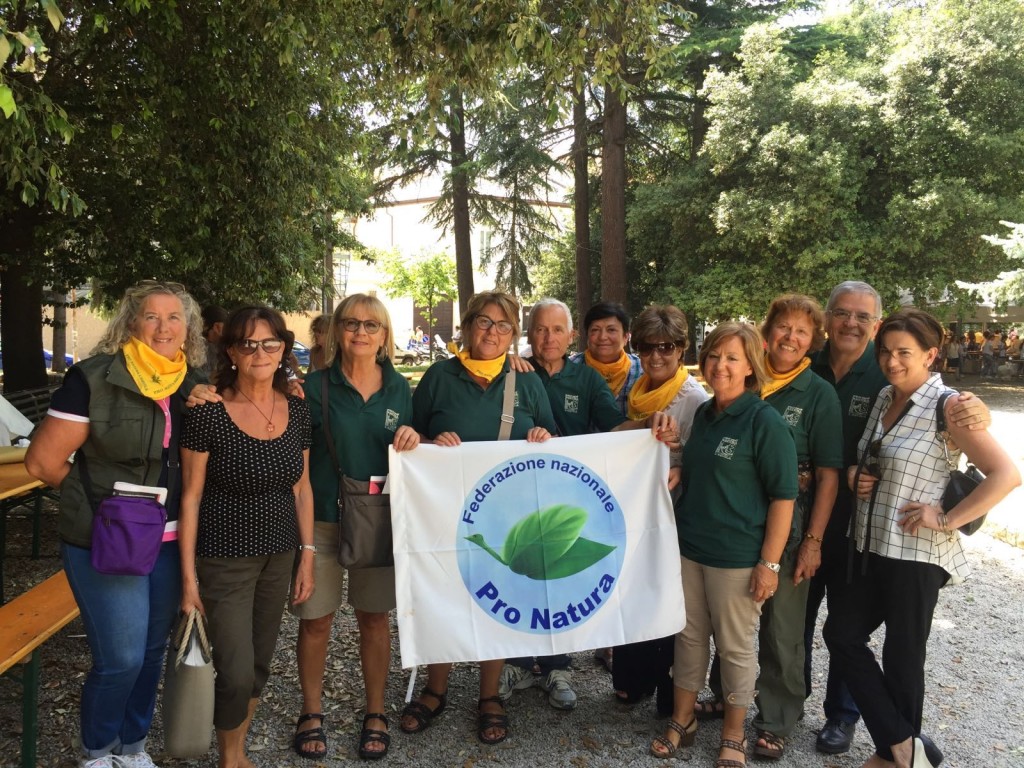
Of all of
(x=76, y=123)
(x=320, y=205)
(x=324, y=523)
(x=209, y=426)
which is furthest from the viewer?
(x=320, y=205)

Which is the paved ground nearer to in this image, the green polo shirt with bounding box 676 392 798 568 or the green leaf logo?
the green leaf logo

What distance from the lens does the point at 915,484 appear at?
10.5ft

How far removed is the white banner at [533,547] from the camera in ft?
11.5

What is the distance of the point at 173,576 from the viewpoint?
307 cm

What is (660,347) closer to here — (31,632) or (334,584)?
(334,584)

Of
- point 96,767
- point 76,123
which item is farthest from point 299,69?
point 96,767

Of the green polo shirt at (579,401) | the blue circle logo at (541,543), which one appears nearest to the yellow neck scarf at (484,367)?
the blue circle logo at (541,543)

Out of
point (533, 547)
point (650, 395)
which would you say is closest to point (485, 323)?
point (650, 395)

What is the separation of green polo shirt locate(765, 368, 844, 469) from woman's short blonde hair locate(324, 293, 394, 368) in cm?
185

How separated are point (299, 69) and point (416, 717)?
6.06 meters

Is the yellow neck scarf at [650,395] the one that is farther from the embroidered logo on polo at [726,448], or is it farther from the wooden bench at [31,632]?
the wooden bench at [31,632]

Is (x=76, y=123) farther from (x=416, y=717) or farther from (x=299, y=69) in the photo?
(x=416, y=717)

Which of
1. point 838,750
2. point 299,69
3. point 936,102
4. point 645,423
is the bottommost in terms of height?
point 838,750

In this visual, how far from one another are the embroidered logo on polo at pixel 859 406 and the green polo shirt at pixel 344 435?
228cm
